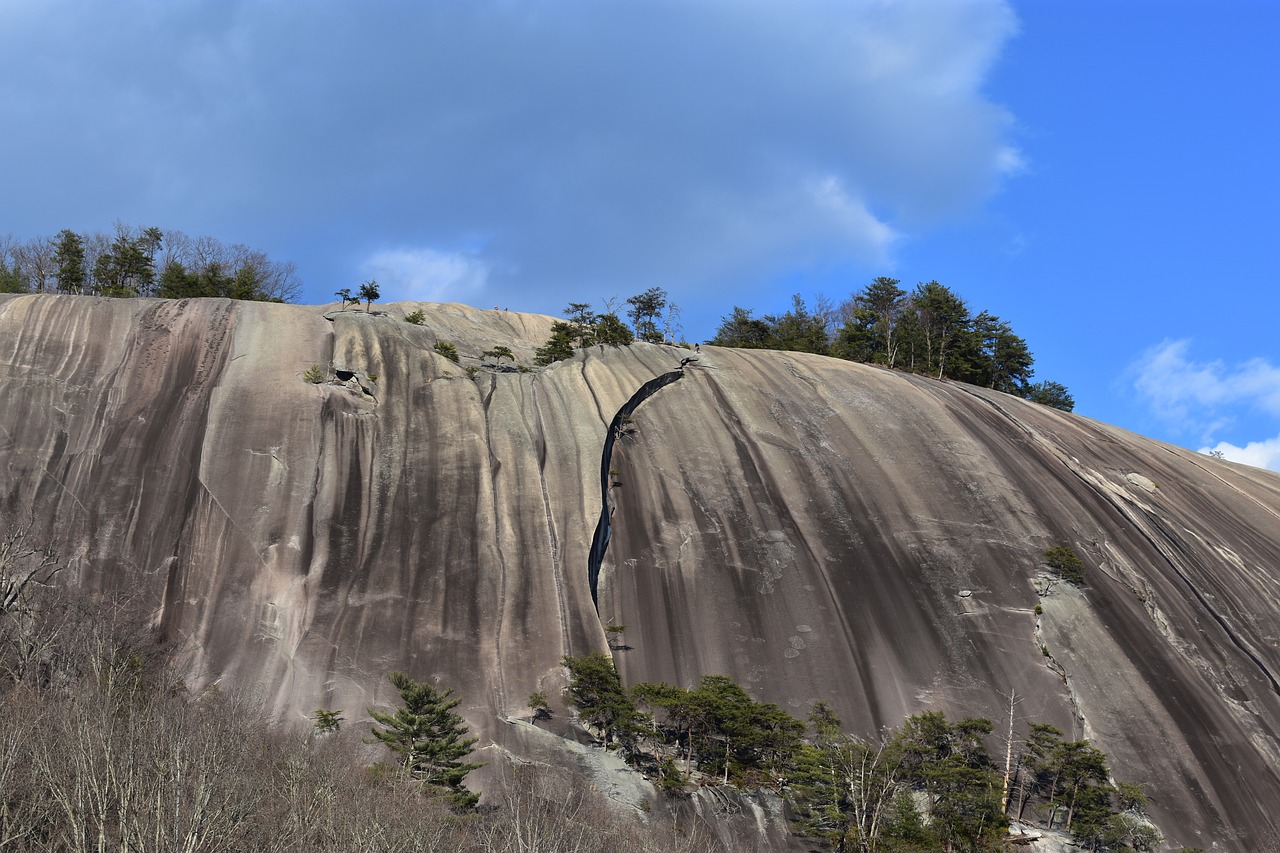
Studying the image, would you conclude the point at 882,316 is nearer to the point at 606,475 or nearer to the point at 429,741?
the point at 606,475

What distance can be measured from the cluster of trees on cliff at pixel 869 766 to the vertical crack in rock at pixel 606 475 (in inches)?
185

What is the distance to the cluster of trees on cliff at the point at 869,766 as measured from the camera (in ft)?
86.6

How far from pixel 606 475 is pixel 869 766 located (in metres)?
15.8

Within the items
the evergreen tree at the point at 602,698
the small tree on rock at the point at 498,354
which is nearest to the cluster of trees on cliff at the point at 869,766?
the evergreen tree at the point at 602,698

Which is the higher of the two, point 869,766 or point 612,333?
point 612,333

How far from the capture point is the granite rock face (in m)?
30.4

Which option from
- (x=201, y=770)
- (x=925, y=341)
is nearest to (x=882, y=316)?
(x=925, y=341)

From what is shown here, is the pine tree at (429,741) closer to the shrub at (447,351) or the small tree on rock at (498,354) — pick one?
the shrub at (447,351)

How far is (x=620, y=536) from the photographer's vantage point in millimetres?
36781

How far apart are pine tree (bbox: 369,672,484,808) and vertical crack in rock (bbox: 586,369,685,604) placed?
27.2 ft

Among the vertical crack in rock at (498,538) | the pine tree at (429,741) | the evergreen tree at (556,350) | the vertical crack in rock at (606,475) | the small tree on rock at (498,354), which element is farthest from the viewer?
the evergreen tree at (556,350)

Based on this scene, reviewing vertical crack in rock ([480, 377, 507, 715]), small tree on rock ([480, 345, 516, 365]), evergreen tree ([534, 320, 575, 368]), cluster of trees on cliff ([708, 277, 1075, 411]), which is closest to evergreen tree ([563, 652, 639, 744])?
vertical crack in rock ([480, 377, 507, 715])

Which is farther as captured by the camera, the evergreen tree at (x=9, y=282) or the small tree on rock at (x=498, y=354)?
the evergreen tree at (x=9, y=282)

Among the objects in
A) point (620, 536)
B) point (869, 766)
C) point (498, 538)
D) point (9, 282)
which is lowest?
point (869, 766)
